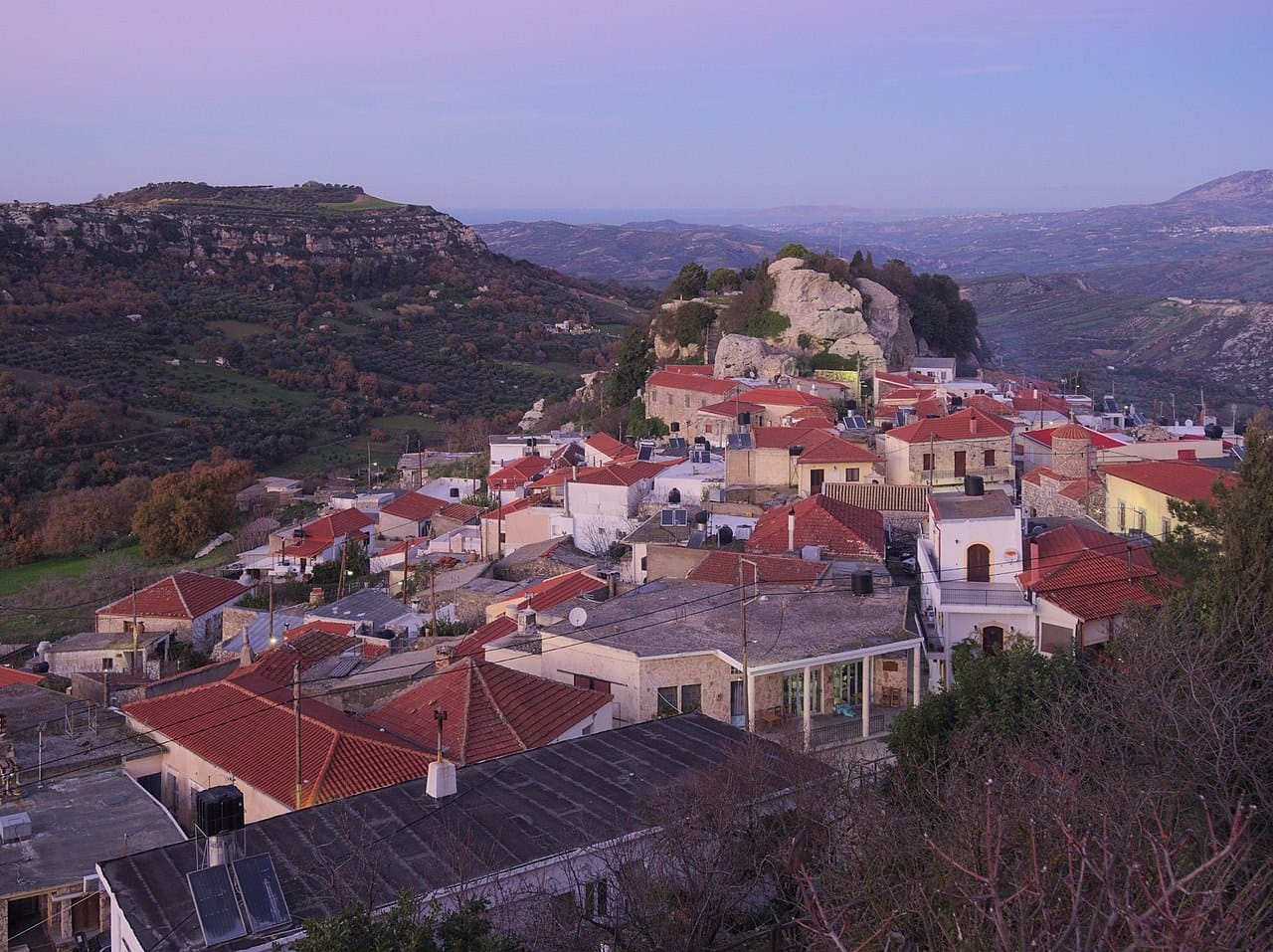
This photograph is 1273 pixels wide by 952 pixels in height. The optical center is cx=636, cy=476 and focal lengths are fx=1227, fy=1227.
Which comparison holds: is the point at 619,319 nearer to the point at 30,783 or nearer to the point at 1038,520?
the point at 1038,520

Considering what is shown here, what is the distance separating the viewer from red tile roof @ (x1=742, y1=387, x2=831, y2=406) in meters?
36.6

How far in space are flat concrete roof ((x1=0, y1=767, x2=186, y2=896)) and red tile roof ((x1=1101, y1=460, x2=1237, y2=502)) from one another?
15.6 meters

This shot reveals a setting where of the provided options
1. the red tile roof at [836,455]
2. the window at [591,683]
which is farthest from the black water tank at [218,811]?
the red tile roof at [836,455]

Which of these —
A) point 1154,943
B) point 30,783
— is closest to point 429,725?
point 30,783

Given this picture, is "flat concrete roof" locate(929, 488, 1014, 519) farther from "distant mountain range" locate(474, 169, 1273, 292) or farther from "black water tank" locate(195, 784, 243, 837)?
"distant mountain range" locate(474, 169, 1273, 292)

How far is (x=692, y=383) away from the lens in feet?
135

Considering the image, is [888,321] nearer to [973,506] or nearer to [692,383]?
[692,383]

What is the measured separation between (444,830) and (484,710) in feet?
12.4

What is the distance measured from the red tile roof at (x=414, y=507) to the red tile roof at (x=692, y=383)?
9436 millimetres

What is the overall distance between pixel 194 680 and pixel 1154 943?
15661 mm

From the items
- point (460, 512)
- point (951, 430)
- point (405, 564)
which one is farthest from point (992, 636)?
point (460, 512)

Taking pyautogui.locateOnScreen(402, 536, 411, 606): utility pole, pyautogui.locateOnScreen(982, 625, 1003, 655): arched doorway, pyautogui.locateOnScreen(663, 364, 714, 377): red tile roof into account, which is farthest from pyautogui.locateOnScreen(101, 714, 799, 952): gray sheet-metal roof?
pyautogui.locateOnScreen(663, 364, 714, 377): red tile roof

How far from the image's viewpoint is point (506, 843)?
29.7 ft

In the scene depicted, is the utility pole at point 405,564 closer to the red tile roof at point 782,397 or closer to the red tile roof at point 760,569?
the red tile roof at point 760,569
